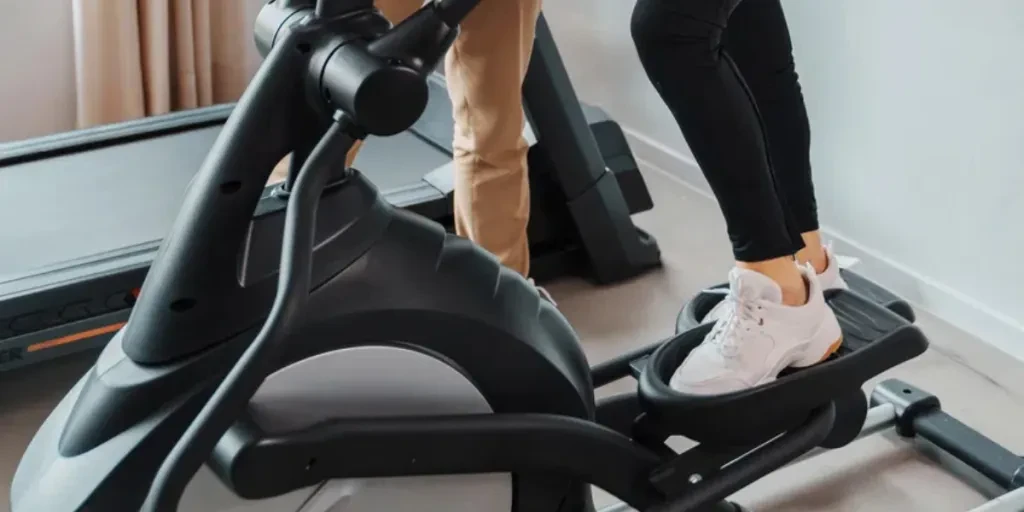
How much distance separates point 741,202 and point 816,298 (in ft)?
0.64

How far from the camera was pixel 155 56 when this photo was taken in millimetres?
2643

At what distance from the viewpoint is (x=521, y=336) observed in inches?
46.9

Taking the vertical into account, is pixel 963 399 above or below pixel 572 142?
below

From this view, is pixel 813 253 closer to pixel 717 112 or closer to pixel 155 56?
pixel 717 112

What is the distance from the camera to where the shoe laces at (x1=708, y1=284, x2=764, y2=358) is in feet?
4.35

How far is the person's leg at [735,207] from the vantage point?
3.89 feet

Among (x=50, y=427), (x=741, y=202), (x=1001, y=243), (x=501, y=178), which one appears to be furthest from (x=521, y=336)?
(x=1001, y=243)

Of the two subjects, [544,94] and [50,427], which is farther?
[544,94]

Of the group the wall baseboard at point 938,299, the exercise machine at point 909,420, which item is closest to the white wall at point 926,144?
the wall baseboard at point 938,299

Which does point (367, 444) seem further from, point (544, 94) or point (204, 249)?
point (544, 94)

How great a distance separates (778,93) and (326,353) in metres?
0.70

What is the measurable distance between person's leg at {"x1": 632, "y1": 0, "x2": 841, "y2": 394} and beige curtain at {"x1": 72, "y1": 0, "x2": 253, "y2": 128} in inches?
69.7

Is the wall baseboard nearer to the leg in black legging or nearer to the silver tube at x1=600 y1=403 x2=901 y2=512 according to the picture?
the silver tube at x1=600 y1=403 x2=901 y2=512

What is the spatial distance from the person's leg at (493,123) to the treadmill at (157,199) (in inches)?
12.2
